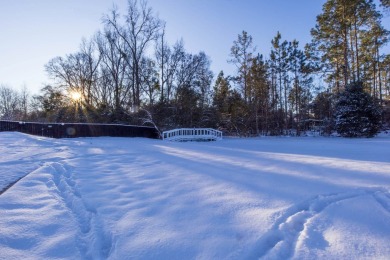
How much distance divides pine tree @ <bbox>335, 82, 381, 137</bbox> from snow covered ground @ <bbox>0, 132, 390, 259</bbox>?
15.1 meters

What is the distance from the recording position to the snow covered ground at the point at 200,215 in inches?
83.9

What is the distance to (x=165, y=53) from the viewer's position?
26.9 metres

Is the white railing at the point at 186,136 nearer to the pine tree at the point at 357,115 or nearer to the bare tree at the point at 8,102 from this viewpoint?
the pine tree at the point at 357,115

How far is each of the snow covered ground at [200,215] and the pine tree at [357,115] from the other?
1514cm

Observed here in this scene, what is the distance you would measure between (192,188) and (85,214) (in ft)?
5.26

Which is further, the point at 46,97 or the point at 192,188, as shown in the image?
the point at 46,97

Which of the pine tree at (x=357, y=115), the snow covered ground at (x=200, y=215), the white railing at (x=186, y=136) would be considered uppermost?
the pine tree at (x=357, y=115)

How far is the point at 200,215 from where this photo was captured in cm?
287

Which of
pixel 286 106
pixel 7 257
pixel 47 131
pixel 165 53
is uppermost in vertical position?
pixel 165 53

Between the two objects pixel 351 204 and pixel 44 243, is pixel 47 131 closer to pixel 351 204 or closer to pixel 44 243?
pixel 44 243

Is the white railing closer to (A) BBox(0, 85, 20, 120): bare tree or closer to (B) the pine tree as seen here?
(B) the pine tree

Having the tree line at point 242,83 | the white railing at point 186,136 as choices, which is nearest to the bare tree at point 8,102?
the tree line at point 242,83

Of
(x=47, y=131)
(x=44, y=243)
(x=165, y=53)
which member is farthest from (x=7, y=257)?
(x=165, y=53)

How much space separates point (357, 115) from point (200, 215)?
1882 centimetres
